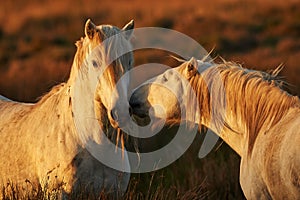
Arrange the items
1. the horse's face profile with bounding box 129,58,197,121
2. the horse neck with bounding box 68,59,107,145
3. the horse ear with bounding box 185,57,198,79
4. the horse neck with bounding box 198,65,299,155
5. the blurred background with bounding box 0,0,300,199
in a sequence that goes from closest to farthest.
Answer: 1. the horse neck with bounding box 68,59,107,145
2. the horse neck with bounding box 198,65,299,155
3. the horse ear with bounding box 185,57,198,79
4. the horse's face profile with bounding box 129,58,197,121
5. the blurred background with bounding box 0,0,300,199

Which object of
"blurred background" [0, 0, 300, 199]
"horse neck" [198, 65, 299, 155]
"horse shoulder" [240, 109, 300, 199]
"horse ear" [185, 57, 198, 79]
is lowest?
"horse shoulder" [240, 109, 300, 199]

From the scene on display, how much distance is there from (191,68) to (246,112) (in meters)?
0.52

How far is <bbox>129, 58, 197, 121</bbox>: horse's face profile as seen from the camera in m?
5.38

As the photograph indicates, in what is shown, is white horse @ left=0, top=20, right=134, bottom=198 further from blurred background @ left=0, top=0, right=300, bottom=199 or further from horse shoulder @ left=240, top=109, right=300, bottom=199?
blurred background @ left=0, top=0, right=300, bottom=199

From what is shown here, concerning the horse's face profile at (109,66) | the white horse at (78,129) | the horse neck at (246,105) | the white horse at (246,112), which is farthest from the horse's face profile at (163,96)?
the horse's face profile at (109,66)

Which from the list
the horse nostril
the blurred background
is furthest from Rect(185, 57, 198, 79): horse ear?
the blurred background

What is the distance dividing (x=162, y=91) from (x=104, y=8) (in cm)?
2871

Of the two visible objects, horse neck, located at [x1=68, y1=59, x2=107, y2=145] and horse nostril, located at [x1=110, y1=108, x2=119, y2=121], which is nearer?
horse nostril, located at [x1=110, y1=108, x2=119, y2=121]

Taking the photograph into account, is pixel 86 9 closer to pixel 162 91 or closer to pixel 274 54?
pixel 274 54

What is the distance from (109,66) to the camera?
14.6 ft

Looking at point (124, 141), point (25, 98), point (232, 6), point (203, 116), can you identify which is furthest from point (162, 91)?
point (232, 6)

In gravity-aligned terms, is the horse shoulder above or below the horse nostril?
below

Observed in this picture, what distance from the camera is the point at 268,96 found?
4965mm

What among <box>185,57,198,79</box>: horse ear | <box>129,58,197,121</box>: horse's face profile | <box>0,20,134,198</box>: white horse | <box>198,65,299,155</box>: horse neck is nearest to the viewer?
<box>0,20,134,198</box>: white horse
